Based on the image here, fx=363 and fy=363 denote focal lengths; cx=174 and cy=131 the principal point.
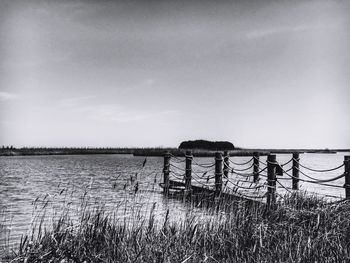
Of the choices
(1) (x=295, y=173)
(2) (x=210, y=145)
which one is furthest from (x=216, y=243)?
(2) (x=210, y=145)

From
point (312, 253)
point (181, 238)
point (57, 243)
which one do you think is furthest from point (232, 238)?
point (57, 243)

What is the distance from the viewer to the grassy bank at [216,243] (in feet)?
14.9

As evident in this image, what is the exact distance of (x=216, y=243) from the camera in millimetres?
5535

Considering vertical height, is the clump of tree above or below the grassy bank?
above

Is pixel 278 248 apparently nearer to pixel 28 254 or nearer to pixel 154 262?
pixel 154 262

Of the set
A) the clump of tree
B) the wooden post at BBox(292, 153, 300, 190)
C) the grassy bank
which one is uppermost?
the clump of tree

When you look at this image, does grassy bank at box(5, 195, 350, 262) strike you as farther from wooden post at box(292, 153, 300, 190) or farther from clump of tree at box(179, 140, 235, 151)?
clump of tree at box(179, 140, 235, 151)

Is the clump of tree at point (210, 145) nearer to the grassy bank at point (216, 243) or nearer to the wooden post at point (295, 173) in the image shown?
the wooden post at point (295, 173)

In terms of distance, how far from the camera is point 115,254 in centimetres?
492

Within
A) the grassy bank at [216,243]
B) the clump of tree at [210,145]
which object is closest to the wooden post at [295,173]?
the grassy bank at [216,243]

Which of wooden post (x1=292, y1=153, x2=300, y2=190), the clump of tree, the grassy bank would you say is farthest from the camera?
the clump of tree

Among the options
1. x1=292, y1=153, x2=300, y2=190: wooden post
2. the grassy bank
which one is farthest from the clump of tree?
the grassy bank

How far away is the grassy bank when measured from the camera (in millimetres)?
4531

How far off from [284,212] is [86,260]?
3.89m
